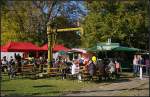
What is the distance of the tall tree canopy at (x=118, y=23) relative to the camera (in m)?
42.9

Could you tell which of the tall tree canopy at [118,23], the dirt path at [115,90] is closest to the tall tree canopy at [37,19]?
the tall tree canopy at [118,23]

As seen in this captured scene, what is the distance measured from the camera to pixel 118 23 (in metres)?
42.5

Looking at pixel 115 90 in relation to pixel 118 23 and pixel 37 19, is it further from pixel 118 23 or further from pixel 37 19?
pixel 37 19

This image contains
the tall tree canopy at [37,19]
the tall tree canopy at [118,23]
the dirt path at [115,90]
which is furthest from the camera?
the tall tree canopy at [37,19]

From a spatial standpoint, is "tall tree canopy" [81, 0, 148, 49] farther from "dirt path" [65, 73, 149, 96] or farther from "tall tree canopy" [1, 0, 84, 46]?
"dirt path" [65, 73, 149, 96]

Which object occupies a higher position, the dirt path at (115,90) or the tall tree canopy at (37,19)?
Result: the tall tree canopy at (37,19)

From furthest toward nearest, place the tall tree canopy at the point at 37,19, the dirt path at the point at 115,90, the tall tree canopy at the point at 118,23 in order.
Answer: the tall tree canopy at the point at 37,19 < the tall tree canopy at the point at 118,23 < the dirt path at the point at 115,90

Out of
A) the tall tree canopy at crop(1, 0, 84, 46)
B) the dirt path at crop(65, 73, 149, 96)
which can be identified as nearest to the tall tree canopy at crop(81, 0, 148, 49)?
the tall tree canopy at crop(1, 0, 84, 46)

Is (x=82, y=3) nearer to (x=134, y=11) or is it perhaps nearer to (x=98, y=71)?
(x=134, y=11)

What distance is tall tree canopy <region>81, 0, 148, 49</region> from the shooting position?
4294cm

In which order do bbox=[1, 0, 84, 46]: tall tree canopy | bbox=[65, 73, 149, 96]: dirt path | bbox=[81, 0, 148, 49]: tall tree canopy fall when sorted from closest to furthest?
bbox=[65, 73, 149, 96]: dirt path < bbox=[81, 0, 148, 49]: tall tree canopy < bbox=[1, 0, 84, 46]: tall tree canopy

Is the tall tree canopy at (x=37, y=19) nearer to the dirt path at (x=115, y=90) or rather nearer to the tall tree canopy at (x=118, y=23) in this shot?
the tall tree canopy at (x=118, y=23)

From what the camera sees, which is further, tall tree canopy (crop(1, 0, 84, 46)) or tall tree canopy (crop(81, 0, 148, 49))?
tall tree canopy (crop(1, 0, 84, 46))

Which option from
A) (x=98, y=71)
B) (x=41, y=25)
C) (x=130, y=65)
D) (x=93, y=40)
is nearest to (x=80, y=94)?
(x=98, y=71)
